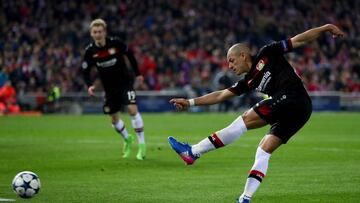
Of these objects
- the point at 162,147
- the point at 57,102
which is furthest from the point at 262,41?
the point at 162,147

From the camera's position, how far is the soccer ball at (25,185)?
1046cm

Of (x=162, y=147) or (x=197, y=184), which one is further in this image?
(x=162, y=147)

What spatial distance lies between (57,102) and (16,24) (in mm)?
4633

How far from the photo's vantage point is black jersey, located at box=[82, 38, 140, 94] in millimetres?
17234

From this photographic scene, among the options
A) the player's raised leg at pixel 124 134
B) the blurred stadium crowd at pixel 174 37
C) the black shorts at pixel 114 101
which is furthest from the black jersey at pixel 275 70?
the blurred stadium crowd at pixel 174 37

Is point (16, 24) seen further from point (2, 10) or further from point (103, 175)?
point (103, 175)

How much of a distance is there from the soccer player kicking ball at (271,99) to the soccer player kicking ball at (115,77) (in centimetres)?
685

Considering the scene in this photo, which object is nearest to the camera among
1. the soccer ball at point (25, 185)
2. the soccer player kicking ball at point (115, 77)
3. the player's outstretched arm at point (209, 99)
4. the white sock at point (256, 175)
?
the white sock at point (256, 175)

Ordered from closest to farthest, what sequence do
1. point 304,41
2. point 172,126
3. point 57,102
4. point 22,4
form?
point 304,41
point 172,126
point 57,102
point 22,4

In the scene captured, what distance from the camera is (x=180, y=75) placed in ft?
129

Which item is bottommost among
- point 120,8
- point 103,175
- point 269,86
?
point 120,8

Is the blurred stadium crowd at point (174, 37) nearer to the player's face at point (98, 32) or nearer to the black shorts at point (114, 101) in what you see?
the black shorts at point (114, 101)

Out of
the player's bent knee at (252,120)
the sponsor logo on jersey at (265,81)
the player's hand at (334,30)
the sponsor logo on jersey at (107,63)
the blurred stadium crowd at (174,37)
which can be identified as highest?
the player's hand at (334,30)

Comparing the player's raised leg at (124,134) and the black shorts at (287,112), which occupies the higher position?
the black shorts at (287,112)
